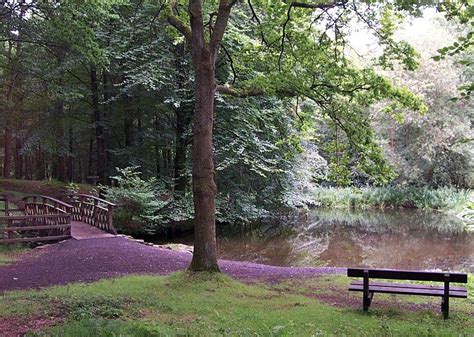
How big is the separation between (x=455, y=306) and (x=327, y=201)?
28.0 metres

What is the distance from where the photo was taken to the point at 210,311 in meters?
6.69

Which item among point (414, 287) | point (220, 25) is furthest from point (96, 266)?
point (414, 287)

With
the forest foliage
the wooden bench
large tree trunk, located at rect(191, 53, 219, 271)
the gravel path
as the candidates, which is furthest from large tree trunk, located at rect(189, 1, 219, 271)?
the wooden bench

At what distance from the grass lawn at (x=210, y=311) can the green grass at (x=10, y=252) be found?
443cm

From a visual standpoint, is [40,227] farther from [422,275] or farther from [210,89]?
[422,275]

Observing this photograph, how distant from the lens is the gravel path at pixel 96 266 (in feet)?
31.4

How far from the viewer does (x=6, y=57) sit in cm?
2062

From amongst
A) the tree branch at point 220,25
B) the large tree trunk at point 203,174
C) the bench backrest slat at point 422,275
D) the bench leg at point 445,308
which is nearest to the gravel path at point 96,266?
the large tree trunk at point 203,174

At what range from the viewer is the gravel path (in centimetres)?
957

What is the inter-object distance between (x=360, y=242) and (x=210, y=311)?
635 inches

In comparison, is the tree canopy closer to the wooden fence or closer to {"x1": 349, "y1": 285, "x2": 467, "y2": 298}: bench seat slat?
{"x1": 349, "y1": 285, "x2": 467, "y2": 298}: bench seat slat

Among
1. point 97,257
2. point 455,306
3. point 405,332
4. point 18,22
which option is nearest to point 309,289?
point 455,306

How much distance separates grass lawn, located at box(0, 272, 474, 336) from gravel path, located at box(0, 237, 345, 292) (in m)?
1.13

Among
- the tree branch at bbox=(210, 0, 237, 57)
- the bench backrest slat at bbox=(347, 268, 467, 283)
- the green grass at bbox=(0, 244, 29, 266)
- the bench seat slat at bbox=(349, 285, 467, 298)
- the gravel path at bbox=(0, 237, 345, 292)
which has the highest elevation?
the tree branch at bbox=(210, 0, 237, 57)
